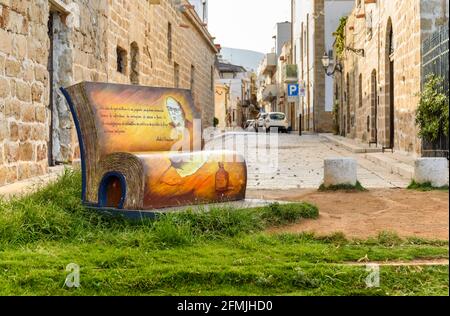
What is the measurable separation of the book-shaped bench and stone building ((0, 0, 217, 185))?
6.60ft

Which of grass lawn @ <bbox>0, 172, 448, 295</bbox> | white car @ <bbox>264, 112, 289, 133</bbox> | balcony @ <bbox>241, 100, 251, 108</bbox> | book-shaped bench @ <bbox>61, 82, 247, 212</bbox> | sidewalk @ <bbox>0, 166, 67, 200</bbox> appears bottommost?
grass lawn @ <bbox>0, 172, 448, 295</bbox>

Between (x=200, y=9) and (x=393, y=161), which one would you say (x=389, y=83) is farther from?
(x=200, y=9)

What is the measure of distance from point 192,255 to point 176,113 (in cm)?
226

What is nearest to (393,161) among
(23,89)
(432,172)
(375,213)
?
(432,172)

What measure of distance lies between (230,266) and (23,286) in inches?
42.6

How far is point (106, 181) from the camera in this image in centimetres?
475

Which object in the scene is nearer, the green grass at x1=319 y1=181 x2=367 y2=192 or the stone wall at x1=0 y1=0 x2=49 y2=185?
the stone wall at x1=0 y1=0 x2=49 y2=185

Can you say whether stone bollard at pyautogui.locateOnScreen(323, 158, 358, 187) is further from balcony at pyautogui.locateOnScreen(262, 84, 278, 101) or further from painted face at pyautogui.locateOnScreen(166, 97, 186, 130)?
balcony at pyautogui.locateOnScreen(262, 84, 278, 101)

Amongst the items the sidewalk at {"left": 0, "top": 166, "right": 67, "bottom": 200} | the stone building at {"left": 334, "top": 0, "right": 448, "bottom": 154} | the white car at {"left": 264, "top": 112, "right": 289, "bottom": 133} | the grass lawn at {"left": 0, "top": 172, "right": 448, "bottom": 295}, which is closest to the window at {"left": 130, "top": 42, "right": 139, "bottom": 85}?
the stone building at {"left": 334, "top": 0, "right": 448, "bottom": 154}

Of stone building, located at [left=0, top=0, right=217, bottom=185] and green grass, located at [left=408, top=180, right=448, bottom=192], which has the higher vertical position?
stone building, located at [left=0, top=0, right=217, bottom=185]

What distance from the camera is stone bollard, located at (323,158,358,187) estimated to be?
7.08 metres

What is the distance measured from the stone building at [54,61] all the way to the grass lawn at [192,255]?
2207mm
